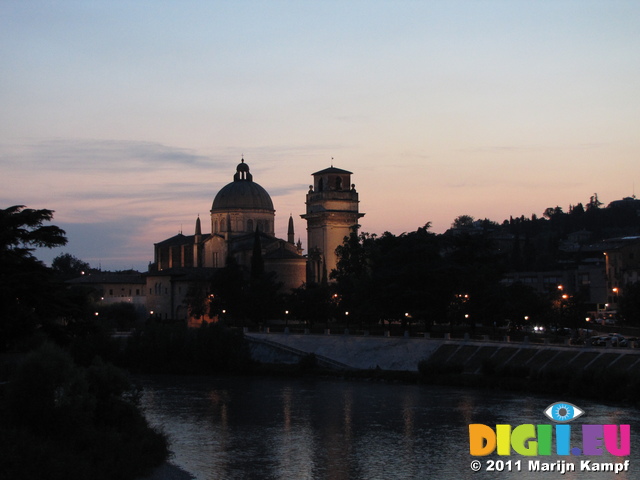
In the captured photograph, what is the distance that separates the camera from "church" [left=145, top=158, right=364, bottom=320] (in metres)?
105

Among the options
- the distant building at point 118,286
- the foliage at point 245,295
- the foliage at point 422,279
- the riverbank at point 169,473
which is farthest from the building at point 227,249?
the riverbank at point 169,473

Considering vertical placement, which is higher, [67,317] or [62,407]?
[67,317]

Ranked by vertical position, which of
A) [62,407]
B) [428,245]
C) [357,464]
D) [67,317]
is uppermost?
[428,245]

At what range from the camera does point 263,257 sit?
104875mm

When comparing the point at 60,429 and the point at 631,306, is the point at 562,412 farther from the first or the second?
the point at 631,306

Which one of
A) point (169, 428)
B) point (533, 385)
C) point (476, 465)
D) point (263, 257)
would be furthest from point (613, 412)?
point (263, 257)

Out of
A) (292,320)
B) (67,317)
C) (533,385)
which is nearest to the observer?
(67,317)

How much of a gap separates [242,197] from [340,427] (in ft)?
248

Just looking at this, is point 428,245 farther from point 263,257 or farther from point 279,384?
point 263,257

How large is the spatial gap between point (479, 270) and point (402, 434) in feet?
112

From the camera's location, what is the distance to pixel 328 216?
10619cm

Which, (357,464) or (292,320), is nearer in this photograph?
(357,464)

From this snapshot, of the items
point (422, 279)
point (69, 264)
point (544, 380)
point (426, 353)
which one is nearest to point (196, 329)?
point (422, 279)

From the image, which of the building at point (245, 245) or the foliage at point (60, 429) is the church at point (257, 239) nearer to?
the building at point (245, 245)
